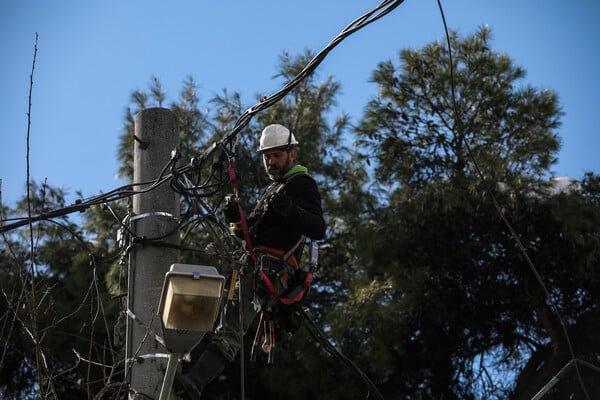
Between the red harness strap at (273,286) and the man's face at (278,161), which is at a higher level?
the man's face at (278,161)

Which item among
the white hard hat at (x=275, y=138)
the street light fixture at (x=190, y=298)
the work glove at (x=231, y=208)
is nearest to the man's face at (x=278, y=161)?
the white hard hat at (x=275, y=138)

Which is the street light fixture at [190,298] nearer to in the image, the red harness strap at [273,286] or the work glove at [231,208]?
the work glove at [231,208]

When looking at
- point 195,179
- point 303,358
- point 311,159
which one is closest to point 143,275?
point 195,179

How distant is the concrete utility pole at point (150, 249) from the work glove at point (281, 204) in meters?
0.56

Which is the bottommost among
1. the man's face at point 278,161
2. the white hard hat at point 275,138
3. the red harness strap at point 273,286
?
the red harness strap at point 273,286

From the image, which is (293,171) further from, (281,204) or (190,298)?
(190,298)

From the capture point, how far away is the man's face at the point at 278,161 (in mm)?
5652

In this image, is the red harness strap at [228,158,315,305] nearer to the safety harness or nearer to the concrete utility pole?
the safety harness

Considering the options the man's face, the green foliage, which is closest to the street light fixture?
the man's face

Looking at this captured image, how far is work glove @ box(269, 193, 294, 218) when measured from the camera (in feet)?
16.2

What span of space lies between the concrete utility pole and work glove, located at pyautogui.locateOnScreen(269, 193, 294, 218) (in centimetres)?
56

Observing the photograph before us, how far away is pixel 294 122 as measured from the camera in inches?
394

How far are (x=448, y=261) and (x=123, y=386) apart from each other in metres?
4.88

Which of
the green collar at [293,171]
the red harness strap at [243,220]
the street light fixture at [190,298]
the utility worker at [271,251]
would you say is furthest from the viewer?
the green collar at [293,171]
